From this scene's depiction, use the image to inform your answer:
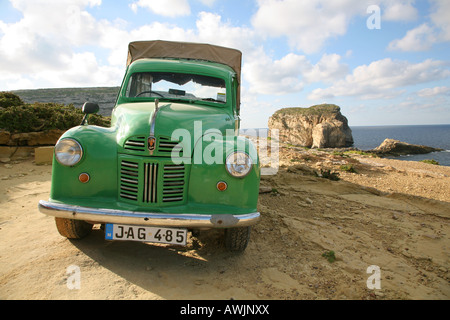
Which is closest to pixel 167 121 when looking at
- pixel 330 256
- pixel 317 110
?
pixel 330 256

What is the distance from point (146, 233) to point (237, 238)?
91cm

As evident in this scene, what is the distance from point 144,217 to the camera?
230 centimetres

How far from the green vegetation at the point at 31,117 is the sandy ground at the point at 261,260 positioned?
469 cm

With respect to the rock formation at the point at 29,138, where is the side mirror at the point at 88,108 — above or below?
above

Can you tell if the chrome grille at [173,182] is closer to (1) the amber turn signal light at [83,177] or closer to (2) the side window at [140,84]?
(1) the amber turn signal light at [83,177]

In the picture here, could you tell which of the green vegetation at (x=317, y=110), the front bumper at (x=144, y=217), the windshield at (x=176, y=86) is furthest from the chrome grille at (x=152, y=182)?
the green vegetation at (x=317, y=110)

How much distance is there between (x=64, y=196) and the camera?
8.36ft

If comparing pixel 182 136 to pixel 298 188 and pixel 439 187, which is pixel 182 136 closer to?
pixel 298 188

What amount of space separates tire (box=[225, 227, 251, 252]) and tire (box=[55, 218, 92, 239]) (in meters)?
1.56

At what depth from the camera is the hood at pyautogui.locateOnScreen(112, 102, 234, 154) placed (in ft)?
8.79

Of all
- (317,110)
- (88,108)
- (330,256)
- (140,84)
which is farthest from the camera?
(317,110)

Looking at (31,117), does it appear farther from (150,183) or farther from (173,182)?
(173,182)

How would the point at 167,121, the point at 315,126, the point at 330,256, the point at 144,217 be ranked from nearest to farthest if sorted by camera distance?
the point at 144,217
the point at 167,121
the point at 330,256
the point at 315,126

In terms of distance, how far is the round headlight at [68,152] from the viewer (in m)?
2.55
